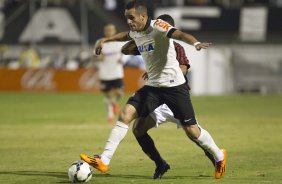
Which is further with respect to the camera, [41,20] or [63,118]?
[41,20]

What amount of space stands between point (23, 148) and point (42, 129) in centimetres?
435

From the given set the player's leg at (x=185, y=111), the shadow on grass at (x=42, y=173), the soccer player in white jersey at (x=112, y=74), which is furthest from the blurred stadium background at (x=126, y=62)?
the player's leg at (x=185, y=111)

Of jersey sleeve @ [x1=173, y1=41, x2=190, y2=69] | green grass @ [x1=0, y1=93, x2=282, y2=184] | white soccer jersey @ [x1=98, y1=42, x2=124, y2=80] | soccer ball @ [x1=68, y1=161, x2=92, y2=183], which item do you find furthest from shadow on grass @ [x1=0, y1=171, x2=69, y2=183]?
white soccer jersey @ [x1=98, y1=42, x2=124, y2=80]

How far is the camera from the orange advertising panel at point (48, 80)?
37062 millimetres

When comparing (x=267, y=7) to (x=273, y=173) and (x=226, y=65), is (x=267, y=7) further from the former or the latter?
(x=273, y=173)

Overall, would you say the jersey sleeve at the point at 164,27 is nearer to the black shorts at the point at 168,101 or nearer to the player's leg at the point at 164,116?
the black shorts at the point at 168,101

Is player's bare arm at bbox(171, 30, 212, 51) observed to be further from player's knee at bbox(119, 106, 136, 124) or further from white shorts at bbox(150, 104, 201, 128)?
white shorts at bbox(150, 104, 201, 128)

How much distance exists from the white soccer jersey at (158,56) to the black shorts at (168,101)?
101 mm

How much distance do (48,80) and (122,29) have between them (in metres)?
4.41

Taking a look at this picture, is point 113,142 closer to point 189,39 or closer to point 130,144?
point 189,39

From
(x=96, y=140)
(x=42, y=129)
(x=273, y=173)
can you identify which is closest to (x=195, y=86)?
(x=42, y=129)

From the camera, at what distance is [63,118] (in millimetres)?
23781

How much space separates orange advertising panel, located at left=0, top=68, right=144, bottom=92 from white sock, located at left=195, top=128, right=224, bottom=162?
25463mm

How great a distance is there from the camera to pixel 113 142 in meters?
11.0
